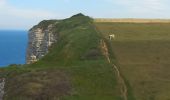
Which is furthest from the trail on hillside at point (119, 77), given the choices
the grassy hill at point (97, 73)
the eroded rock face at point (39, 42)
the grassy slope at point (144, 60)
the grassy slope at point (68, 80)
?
the eroded rock face at point (39, 42)

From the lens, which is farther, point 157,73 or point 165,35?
point 165,35

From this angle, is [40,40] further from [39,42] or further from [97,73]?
[97,73]

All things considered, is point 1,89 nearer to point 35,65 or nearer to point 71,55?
point 35,65

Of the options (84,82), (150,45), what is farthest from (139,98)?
(150,45)

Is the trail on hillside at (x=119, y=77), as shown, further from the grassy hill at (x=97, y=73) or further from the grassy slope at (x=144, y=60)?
the grassy slope at (x=144, y=60)

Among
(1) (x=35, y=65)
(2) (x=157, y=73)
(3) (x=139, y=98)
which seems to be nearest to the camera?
(3) (x=139, y=98)

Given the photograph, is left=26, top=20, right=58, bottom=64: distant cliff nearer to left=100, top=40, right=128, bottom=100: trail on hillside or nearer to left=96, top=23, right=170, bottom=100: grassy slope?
left=96, top=23, right=170, bottom=100: grassy slope

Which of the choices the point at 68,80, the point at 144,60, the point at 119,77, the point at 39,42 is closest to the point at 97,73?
the point at 119,77
